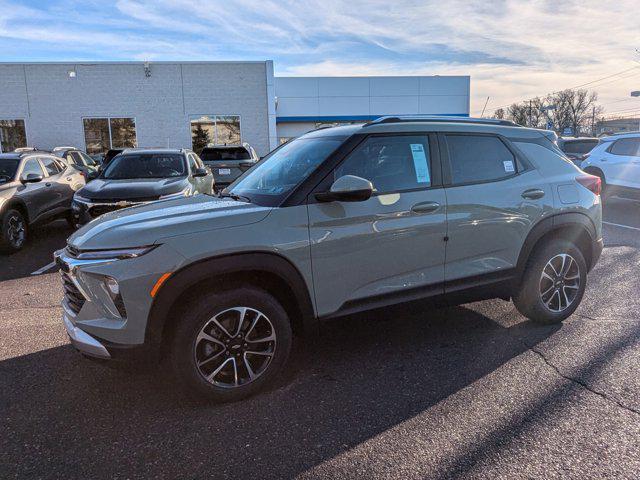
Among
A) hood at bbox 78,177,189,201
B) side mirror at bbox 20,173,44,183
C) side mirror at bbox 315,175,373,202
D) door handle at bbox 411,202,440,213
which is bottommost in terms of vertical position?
hood at bbox 78,177,189,201

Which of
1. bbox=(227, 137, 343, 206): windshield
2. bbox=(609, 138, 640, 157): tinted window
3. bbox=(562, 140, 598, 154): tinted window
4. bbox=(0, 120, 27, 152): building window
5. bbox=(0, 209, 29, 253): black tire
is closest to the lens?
bbox=(227, 137, 343, 206): windshield

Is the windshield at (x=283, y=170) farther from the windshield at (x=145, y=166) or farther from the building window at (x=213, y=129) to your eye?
the building window at (x=213, y=129)

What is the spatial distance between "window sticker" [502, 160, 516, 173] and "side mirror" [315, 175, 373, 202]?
1.50 metres

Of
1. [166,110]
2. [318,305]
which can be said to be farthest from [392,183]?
[166,110]

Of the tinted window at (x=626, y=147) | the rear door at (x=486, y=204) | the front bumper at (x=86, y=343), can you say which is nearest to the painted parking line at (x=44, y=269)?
the front bumper at (x=86, y=343)

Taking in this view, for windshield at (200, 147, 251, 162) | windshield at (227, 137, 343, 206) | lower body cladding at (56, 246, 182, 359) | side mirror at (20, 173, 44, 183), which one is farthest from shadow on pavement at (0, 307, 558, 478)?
windshield at (200, 147, 251, 162)

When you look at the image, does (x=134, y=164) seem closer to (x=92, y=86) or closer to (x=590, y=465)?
(x=590, y=465)

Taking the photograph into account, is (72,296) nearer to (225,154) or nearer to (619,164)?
(225,154)

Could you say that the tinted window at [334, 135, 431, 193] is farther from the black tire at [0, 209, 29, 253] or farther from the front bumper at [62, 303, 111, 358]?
the black tire at [0, 209, 29, 253]

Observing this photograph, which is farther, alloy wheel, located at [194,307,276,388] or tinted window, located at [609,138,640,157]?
tinted window, located at [609,138,640,157]

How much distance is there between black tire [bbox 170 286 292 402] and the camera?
117 inches

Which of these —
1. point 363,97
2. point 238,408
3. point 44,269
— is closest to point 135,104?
point 44,269

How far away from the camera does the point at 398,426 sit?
291cm

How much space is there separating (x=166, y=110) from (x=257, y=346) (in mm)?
20701
